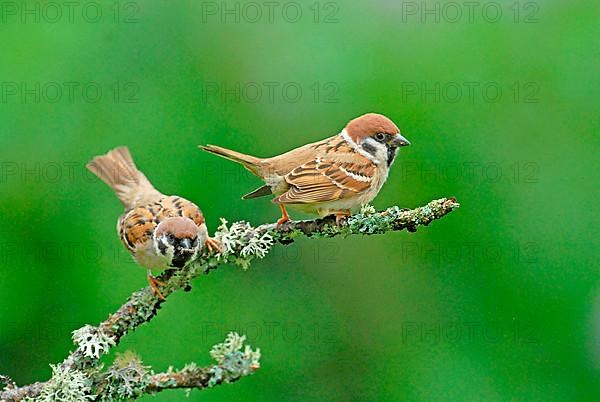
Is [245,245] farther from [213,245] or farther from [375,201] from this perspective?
[375,201]

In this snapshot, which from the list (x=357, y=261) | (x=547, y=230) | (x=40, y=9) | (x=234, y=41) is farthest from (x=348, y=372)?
(x=40, y=9)

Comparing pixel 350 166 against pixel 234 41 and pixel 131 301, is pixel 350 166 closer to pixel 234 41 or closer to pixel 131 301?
pixel 234 41

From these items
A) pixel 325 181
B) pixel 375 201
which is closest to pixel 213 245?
pixel 325 181

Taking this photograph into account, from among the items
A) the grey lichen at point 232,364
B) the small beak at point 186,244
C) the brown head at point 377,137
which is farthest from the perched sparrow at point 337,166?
the grey lichen at point 232,364

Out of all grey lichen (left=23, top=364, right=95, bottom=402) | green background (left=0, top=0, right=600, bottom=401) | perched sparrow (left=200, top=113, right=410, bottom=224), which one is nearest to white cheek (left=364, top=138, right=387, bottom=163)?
perched sparrow (left=200, top=113, right=410, bottom=224)

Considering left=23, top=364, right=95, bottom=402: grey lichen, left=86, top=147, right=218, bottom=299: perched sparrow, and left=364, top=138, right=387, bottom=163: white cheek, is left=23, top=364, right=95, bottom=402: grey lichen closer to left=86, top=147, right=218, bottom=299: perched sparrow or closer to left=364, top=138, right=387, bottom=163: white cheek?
left=86, top=147, right=218, bottom=299: perched sparrow

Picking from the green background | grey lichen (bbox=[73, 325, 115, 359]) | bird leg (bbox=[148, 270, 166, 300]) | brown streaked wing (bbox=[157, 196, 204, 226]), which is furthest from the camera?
the green background
